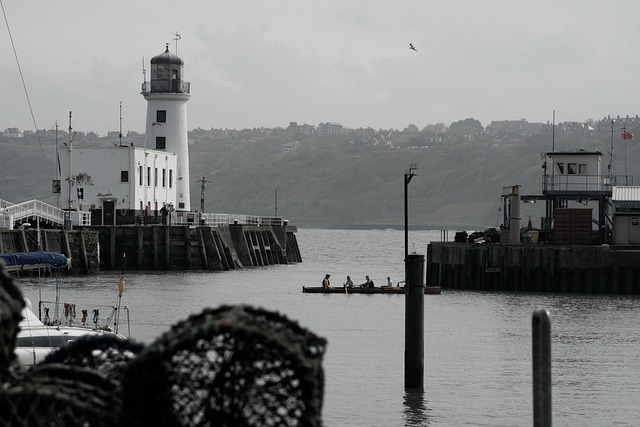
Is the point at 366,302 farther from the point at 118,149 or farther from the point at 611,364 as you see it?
the point at 118,149

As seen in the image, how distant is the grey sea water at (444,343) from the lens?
96.5 feet

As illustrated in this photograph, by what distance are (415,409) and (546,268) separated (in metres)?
36.2

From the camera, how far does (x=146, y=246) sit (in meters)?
80.7

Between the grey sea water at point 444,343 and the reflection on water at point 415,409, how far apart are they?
0.03 meters

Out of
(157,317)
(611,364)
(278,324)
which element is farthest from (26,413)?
(157,317)

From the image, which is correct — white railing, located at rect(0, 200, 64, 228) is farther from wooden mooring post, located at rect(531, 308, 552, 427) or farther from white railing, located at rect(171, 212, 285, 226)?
wooden mooring post, located at rect(531, 308, 552, 427)

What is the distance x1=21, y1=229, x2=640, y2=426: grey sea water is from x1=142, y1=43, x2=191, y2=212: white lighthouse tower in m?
19.1

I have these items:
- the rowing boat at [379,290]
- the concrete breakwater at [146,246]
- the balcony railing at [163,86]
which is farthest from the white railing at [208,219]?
the rowing boat at [379,290]

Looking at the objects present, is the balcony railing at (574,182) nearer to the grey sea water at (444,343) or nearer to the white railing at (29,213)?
the grey sea water at (444,343)

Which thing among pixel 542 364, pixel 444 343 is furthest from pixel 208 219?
pixel 542 364

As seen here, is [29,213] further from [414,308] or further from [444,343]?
[414,308]

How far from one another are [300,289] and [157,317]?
67.1 feet

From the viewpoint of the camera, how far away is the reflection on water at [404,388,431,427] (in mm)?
27656

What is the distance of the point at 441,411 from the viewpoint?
2886cm
